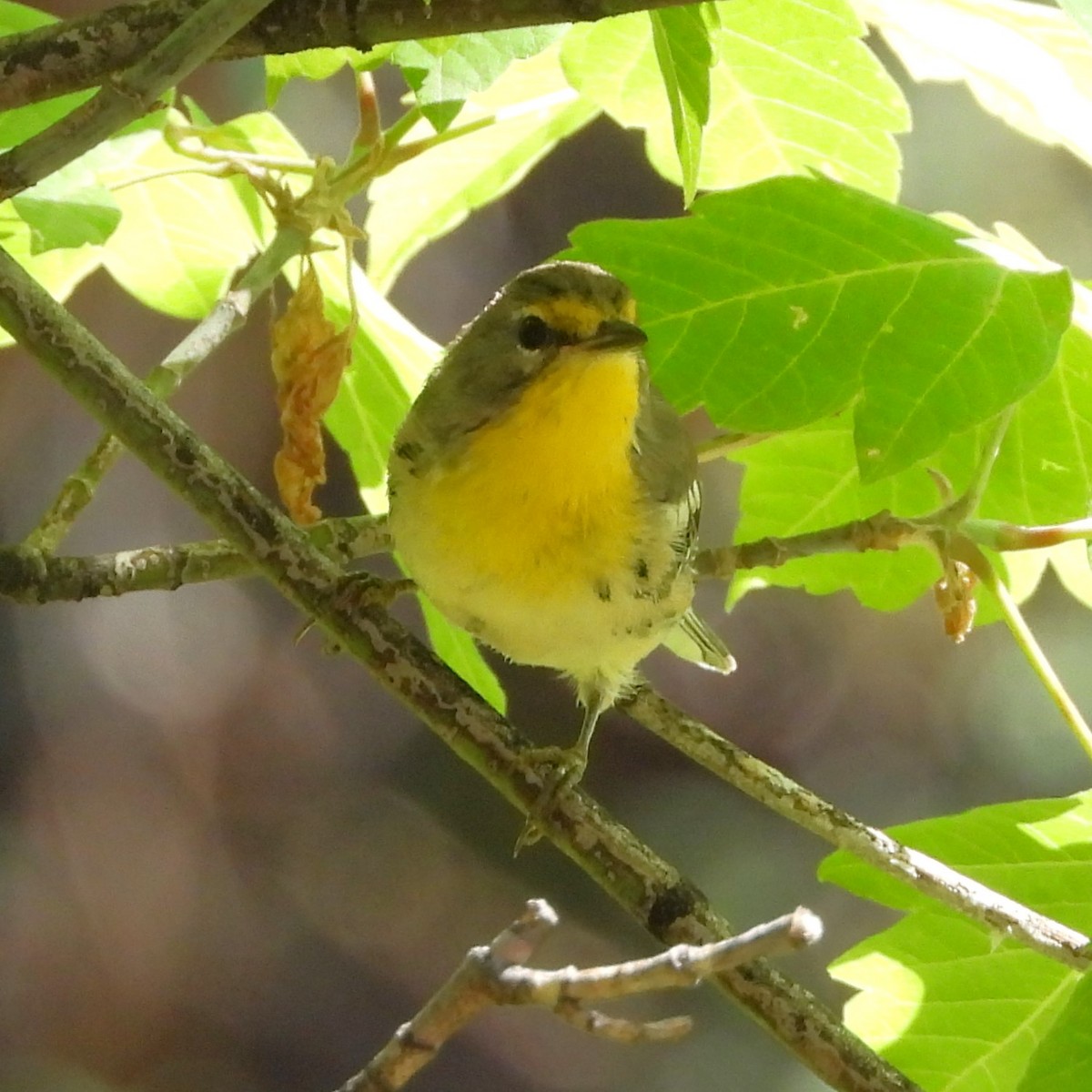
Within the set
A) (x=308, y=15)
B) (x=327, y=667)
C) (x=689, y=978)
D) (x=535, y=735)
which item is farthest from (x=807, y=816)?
(x=327, y=667)

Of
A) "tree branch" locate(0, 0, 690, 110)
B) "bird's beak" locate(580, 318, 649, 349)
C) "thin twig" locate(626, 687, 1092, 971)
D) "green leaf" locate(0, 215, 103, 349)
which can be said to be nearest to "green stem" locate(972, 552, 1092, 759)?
"thin twig" locate(626, 687, 1092, 971)

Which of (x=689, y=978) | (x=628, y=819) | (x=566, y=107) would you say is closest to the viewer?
(x=689, y=978)

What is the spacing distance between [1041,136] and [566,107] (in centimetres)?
37

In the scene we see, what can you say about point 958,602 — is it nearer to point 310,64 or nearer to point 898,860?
point 898,860

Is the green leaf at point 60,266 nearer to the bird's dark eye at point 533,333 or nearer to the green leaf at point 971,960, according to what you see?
the bird's dark eye at point 533,333

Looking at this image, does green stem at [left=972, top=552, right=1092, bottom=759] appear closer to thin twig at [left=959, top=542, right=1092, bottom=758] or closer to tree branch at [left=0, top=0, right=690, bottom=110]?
thin twig at [left=959, top=542, right=1092, bottom=758]

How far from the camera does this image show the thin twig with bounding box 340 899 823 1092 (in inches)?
13.4

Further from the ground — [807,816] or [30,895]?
[807,816]

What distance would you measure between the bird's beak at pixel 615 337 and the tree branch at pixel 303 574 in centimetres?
28

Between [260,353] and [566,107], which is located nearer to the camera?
[566,107]

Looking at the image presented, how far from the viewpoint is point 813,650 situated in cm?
221

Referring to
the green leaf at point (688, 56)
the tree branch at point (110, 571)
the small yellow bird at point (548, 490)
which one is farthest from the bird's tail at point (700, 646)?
the green leaf at point (688, 56)

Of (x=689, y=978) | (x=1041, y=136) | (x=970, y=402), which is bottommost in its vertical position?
(x=689, y=978)

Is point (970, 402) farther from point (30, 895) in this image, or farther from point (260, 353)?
point (30, 895)
